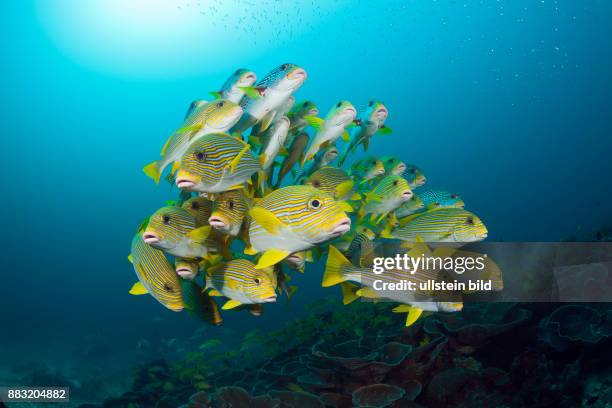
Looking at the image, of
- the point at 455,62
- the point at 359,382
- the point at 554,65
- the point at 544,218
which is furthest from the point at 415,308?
the point at 554,65

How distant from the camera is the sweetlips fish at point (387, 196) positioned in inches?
135

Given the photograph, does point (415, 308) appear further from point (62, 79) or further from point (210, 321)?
point (62, 79)

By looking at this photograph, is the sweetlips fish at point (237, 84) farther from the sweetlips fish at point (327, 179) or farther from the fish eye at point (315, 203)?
the fish eye at point (315, 203)

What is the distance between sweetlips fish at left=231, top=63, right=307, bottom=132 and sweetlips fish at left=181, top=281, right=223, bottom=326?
4.58 ft

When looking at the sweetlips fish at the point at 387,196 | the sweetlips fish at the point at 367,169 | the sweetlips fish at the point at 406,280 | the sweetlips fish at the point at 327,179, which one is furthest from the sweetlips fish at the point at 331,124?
the sweetlips fish at the point at 406,280

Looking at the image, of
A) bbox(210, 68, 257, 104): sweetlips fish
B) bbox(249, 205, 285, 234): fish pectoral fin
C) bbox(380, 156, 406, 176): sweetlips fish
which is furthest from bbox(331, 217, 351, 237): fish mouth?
Answer: bbox(380, 156, 406, 176): sweetlips fish

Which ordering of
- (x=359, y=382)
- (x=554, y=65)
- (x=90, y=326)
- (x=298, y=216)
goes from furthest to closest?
(x=554, y=65)
(x=90, y=326)
(x=359, y=382)
(x=298, y=216)

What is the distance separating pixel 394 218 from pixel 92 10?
76.5 meters

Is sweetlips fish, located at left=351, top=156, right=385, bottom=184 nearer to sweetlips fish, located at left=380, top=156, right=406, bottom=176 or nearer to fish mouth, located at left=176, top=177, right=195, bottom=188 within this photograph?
sweetlips fish, located at left=380, top=156, right=406, bottom=176

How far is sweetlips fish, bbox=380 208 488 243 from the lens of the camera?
298cm

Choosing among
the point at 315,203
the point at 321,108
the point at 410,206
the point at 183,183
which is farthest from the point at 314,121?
the point at 321,108

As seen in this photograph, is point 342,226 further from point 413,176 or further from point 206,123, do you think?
point 413,176

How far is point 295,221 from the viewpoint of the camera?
2.02 meters

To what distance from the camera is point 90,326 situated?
38.0m
